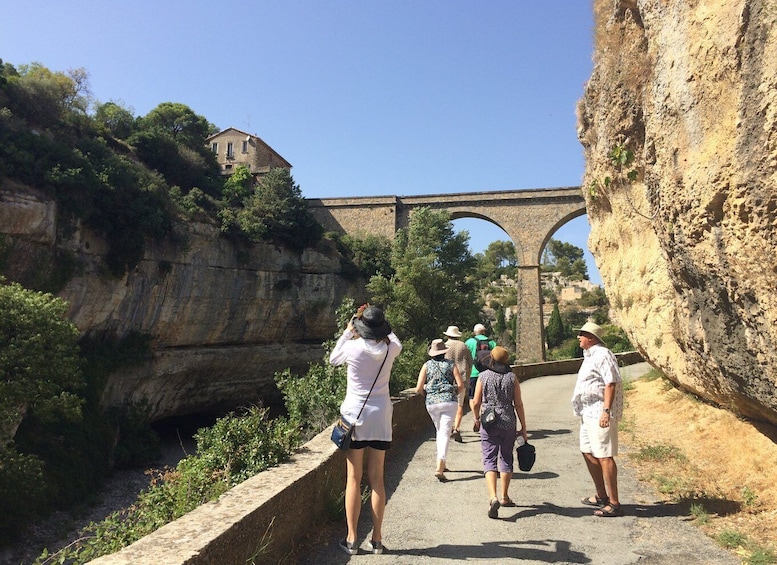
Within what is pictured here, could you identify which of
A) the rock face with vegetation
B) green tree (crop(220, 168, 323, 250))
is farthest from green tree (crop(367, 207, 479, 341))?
the rock face with vegetation

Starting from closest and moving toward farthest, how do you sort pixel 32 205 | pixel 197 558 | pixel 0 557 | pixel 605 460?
pixel 197 558 → pixel 605 460 → pixel 0 557 → pixel 32 205

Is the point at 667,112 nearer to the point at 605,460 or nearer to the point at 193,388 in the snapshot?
A: the point at 605,460

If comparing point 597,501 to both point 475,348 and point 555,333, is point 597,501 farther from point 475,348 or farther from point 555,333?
point 555,333

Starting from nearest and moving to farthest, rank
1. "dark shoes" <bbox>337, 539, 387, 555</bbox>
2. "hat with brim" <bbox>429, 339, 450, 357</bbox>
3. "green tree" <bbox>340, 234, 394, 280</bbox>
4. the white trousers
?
"dark shoes" <bbox>337, 539, 387, 555</bbox> → the white trousers → "hat with brim" <bbox>429, 339, 450, 357</bbox> → "green tree" <bbox>340, 234, 394, 280</bbox>

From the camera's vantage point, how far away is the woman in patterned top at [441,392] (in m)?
5.76

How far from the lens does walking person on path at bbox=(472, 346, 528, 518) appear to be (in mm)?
4719

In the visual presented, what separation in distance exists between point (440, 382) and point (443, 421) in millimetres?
437

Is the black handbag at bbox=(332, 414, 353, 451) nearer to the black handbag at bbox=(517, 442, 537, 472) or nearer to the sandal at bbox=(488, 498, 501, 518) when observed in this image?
the sandal at bbox=(488, 498, 501, 518)

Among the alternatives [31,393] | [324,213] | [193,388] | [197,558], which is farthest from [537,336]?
[197,558]

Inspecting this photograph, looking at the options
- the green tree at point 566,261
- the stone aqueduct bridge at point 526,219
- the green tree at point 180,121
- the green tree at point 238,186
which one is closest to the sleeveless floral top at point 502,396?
the stone aqueduct bridge at point 526,219

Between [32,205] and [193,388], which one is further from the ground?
[32,205]

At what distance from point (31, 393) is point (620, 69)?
15.0 meters

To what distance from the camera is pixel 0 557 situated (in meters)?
14.1

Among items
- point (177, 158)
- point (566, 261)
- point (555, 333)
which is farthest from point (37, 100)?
point (566, 261)
